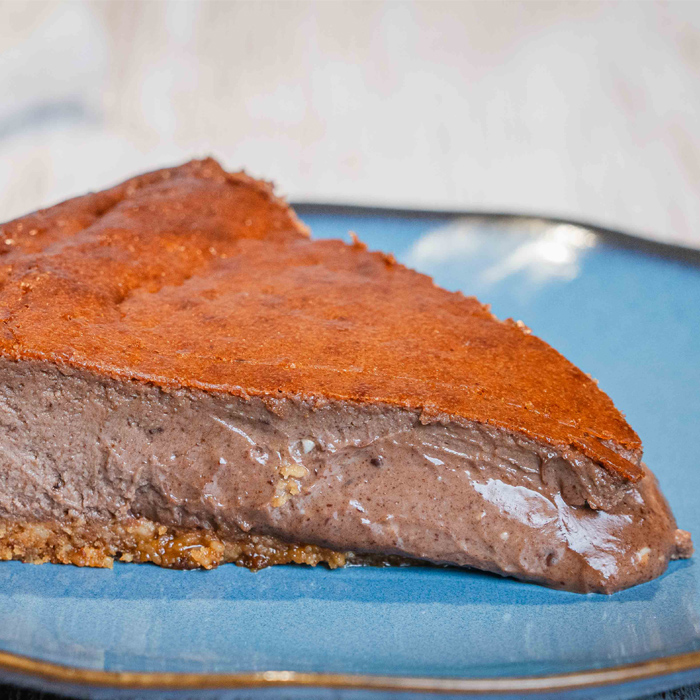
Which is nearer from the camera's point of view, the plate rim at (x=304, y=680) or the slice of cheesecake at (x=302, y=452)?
the plate rim at (x=304, y=680)

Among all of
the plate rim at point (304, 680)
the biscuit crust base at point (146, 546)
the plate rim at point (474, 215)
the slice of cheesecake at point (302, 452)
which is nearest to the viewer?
the plate rim at point (304, 680)

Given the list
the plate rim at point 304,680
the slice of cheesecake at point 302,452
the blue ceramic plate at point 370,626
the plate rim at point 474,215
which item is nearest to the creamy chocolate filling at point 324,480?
the slice of cheesecake at point 302,452

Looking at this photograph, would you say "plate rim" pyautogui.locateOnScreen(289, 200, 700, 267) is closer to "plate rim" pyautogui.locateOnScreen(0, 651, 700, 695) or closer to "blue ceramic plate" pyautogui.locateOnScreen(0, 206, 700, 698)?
"blue ceramic plate" pyautogui.locateOnScreen(0, 206, 700, 698)

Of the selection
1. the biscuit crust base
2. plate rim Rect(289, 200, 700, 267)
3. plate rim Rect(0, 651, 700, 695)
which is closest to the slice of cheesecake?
the biscuit crust base

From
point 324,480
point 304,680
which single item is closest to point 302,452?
point 324,480

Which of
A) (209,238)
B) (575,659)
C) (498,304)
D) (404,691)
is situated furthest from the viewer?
(498,304)

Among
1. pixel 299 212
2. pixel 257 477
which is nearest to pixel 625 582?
pixel 257 477

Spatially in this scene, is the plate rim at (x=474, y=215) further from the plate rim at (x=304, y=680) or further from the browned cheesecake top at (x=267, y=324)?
the plate rim at (x=304, y=680)

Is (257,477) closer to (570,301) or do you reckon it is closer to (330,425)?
(330,425)
